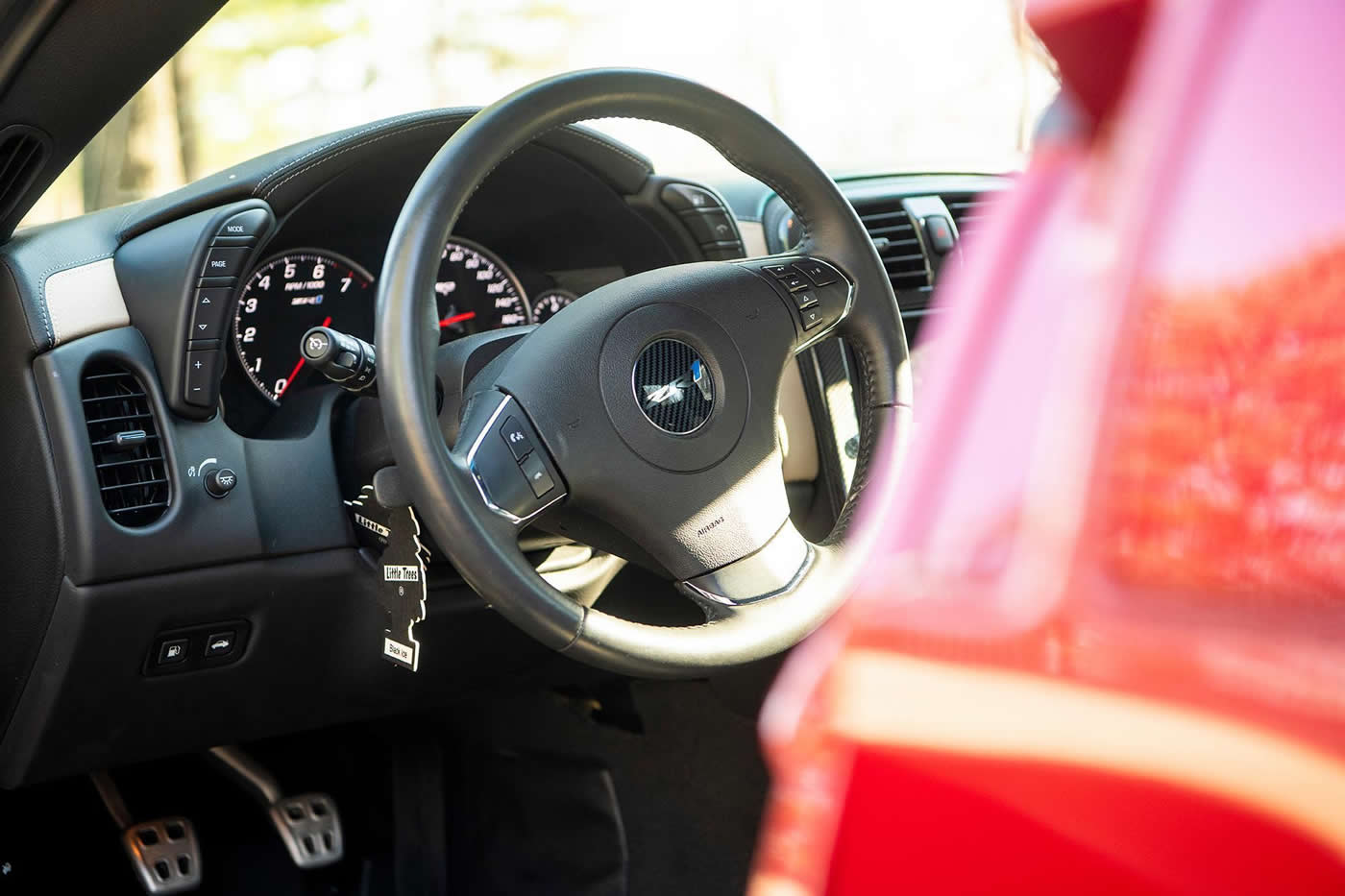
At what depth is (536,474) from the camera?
4.51 feet

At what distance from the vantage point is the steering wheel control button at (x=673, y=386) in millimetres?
1457

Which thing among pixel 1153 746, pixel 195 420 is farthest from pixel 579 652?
pixel 1153 746

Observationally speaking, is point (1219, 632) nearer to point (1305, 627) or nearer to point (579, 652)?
point (1305, 627)

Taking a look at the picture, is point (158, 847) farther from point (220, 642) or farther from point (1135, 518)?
point (1135, 518)

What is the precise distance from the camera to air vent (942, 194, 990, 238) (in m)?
2.47

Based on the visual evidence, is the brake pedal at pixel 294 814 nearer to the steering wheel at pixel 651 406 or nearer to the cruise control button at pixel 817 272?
the steering wheel at pixel 651 406

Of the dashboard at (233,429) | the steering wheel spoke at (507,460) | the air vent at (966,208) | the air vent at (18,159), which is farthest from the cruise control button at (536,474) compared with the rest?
the air vent at (966,208)

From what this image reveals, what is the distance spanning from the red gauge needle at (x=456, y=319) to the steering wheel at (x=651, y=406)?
0.47 metres

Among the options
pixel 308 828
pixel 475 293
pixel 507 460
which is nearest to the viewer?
pixel 507 460

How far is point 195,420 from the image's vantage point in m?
1.72

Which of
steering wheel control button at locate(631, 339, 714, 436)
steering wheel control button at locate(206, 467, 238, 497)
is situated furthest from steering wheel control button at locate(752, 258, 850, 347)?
steering wheel control button at locate(206, 467, 238, 497)

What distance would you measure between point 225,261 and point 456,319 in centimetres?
43

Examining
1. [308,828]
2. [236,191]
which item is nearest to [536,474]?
[236,191]

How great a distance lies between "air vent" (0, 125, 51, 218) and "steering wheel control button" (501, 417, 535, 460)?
0.74 metres
